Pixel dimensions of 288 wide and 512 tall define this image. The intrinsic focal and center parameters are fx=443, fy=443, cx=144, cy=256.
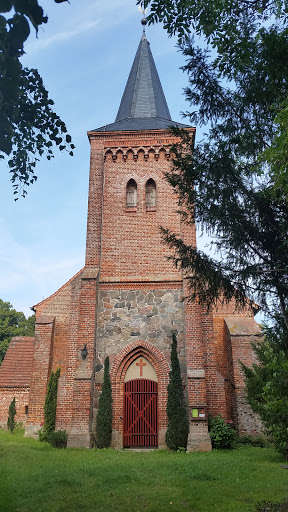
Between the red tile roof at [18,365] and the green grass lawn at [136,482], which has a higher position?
the red tile roof at [18,365]

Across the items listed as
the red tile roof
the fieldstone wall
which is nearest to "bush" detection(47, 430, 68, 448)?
the fieldstone wall

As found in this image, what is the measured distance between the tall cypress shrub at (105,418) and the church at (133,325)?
0.80ft

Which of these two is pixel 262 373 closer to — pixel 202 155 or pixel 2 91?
pixel 202 155

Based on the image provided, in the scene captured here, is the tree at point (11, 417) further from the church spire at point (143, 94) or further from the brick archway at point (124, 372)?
the church spire at point (143, 94)

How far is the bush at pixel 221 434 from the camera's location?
1250 centimetres

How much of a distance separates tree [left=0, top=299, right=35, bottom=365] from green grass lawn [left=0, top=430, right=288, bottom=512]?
32.0 metres

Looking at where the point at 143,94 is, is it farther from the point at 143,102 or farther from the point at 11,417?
the point at 11,417

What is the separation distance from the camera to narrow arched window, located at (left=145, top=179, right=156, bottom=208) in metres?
15.9

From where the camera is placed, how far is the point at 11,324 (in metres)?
43.8

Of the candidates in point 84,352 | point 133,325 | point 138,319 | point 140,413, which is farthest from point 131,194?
point 140,413

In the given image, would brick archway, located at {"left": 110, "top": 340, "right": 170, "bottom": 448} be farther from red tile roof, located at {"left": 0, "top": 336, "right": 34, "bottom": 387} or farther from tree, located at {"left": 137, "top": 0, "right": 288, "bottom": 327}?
red tile roof, located at {"left": 0, "top": 336, "right": 34, "bottom": 387}

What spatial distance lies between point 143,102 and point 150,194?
202 inches

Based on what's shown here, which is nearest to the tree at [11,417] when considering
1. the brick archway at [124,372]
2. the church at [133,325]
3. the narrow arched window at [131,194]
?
the church at [133,325]

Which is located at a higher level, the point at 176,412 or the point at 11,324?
the point at 11,324
